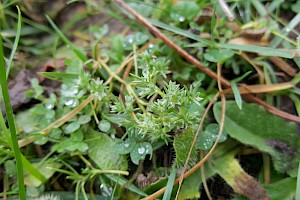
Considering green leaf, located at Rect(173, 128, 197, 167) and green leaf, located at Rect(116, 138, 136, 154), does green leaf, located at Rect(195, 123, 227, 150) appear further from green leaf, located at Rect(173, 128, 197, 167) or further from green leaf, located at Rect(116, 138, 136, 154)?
green leaf, located at Rect(116, 138, 136, 154)

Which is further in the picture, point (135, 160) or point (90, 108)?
point (90, 108)

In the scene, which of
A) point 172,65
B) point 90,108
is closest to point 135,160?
point 90,108

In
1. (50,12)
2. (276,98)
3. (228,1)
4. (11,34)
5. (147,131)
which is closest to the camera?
(147,131)

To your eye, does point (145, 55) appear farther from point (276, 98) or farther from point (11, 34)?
point (11, 34)

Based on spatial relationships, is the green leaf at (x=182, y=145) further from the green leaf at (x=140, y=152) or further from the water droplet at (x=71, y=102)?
the water droplet at (x=71, y=102)

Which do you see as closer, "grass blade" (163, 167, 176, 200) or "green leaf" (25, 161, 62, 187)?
"grass blade" (163, 167, 176, 200)

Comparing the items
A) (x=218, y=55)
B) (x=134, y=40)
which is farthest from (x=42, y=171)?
(x=218, y=55)

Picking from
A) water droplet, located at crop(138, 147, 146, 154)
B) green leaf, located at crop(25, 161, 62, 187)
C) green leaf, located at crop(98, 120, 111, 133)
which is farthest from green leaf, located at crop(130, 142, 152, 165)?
green leaf, located at crop(25, 161, 62, 187)
